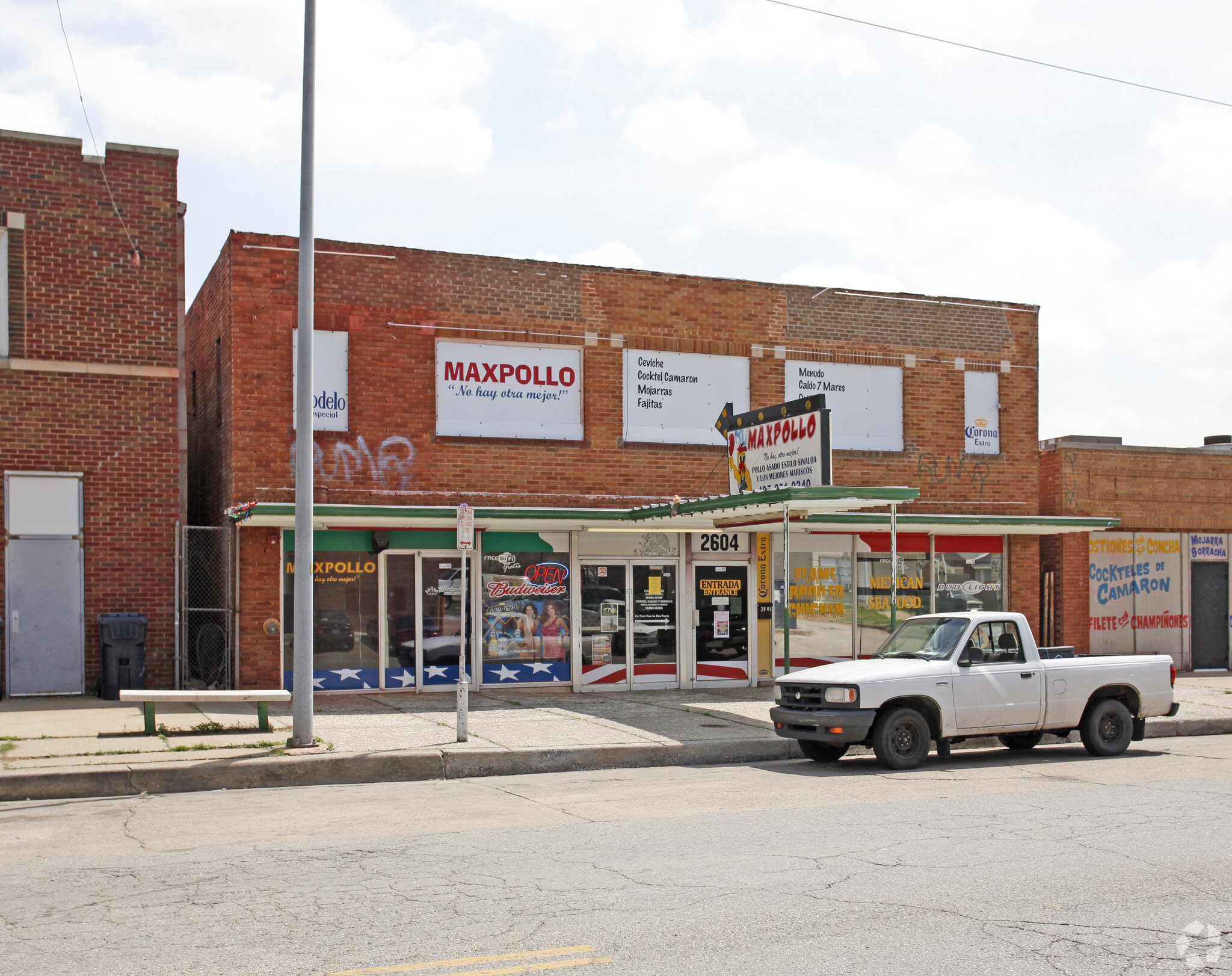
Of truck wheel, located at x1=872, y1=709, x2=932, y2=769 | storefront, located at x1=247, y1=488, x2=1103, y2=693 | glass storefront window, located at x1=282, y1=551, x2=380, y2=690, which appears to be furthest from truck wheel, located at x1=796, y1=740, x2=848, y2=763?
glass storefront window, located at x1=282, y1=551, x2=380, y2=690

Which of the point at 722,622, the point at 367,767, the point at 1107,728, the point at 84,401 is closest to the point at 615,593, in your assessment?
the point at 722,622

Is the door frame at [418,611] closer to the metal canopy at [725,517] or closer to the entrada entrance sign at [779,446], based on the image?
the metal canopy at [725,517]

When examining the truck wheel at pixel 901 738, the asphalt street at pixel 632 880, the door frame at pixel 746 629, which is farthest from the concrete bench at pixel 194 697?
the door frame at pixel 746 629

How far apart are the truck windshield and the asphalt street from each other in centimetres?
181

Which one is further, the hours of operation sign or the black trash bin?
the hours of operation sign

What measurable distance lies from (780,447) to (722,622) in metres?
4.52

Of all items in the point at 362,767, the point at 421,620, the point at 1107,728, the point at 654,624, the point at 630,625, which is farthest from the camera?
the point at 654,624

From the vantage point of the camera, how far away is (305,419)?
12.6 m

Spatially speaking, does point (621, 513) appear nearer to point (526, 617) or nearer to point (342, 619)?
point (526, 617)

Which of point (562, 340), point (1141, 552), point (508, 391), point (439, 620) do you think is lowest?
point (439, 620)

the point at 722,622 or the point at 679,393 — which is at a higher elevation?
the point at 679,393

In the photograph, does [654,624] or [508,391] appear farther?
[654,624]

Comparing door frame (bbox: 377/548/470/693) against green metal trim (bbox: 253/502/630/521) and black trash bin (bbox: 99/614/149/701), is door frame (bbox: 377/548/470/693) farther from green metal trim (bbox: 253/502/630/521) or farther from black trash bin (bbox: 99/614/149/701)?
black trash bin (bbox: 99/614/149/701)

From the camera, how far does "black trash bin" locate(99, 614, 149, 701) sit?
54.4 feet
